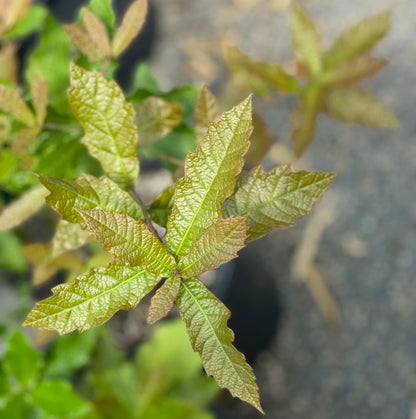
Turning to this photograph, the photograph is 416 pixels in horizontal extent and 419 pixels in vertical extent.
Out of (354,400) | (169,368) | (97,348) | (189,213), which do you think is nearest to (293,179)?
(189,213)

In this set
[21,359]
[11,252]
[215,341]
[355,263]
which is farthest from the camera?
[355,263]

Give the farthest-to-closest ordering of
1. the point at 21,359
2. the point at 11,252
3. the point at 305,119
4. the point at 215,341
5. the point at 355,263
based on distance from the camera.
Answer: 1. the point at 355,263
2. the point at 11,252
3. the point at 21,359
4. the point at 305,119
5. the point at 215,341

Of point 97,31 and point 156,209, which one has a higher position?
point 97,31

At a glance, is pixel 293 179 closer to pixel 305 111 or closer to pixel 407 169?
pixel 305 111

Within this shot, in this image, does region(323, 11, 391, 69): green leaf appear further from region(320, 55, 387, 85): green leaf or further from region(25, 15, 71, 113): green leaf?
region(25, 15, 71, 113): green leaf

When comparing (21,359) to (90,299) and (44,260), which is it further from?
(90,299)

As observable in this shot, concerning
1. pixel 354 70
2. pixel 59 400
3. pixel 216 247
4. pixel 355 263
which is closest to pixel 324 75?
pixel 354 70
